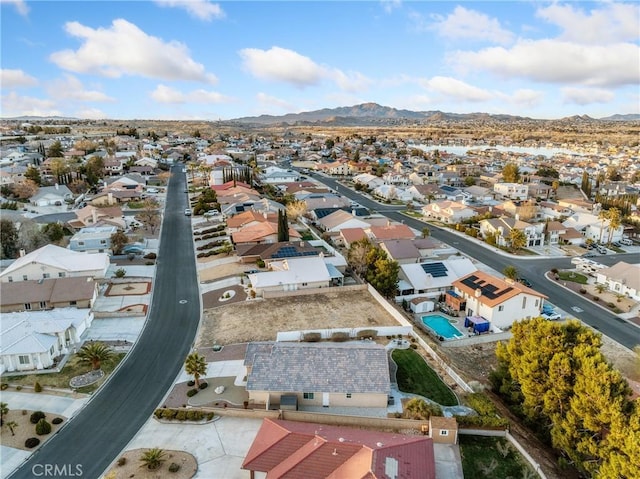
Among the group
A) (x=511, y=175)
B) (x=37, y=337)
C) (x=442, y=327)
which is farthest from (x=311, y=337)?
(x=511, y=175)

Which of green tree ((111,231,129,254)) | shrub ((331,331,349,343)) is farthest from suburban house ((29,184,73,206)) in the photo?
shrub ((331,331,349,343))

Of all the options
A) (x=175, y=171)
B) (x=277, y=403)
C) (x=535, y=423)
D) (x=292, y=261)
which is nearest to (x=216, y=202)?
(x=292, y=261)

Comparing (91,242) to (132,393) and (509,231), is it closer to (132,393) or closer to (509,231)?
(132,393)

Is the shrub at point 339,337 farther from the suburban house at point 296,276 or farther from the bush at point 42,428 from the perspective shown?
the bush at point 42,428

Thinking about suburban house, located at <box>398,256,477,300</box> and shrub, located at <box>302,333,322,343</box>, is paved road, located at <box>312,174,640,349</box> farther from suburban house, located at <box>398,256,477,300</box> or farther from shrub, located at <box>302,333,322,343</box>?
shrub, located at <box>302,333,322,343</box>

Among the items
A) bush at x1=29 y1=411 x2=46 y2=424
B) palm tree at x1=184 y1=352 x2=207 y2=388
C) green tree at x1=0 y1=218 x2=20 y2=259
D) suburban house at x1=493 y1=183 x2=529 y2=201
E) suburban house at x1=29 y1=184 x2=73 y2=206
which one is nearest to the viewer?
bush at x1=29 y1=411 x2=46 y2=424

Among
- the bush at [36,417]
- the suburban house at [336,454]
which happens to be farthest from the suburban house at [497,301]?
the bush at [36,417]
